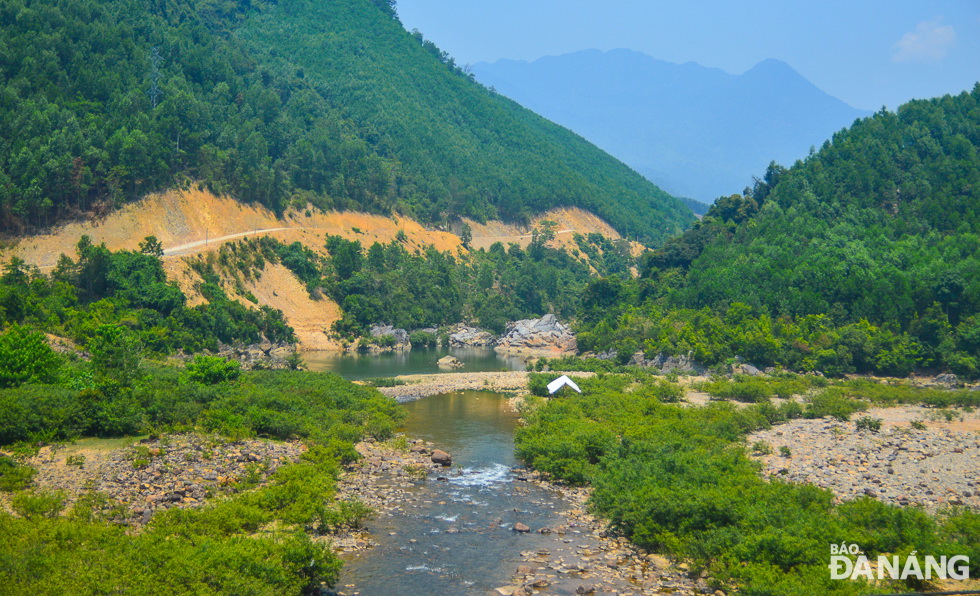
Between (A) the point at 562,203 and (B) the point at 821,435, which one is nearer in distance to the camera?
(B) the point at 821,435

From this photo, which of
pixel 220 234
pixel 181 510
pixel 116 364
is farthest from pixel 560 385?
pixel 220 234

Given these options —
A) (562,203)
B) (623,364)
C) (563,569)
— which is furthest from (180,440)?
(562,203)

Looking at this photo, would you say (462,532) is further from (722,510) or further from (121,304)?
(121,304)

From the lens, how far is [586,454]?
28.5 m

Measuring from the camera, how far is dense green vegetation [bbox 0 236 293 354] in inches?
1719

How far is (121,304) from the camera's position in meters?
51.3

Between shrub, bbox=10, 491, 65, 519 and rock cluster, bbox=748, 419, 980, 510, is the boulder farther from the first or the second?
shrub, bbox=10, 491, 65, 519

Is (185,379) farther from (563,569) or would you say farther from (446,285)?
(446,285)

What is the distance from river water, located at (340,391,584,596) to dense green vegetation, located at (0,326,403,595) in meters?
1.47

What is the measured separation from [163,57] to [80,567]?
8798 cm

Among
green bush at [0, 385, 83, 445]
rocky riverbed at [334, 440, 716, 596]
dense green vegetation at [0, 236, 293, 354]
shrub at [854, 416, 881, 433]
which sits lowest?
rocky riverbed at [334, 440, 716, 596]

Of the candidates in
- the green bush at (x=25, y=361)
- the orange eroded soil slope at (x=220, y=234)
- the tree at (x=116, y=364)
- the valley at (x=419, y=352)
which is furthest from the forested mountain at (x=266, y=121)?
the tree at (x=116, y=364)

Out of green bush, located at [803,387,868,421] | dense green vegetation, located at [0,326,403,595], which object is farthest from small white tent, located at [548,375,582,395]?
green bush, located at [803,387,868,421]

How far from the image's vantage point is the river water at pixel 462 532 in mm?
18109
